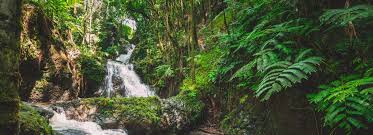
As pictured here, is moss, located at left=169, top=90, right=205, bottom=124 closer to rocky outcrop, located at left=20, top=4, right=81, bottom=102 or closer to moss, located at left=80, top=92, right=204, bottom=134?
moss, located at left=80, top=92, right=204, bottom=134

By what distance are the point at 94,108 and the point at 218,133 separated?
313cm

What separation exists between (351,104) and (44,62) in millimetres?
9871

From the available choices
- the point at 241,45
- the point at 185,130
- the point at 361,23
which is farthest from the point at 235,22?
the point at 185,130

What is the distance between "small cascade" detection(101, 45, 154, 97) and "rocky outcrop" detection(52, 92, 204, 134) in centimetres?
579

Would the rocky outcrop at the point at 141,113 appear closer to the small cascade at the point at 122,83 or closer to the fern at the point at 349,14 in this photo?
the fern at the point at 349,14

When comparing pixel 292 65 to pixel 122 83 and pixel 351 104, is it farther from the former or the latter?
pixel 122 83

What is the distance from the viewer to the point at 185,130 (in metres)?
7.54

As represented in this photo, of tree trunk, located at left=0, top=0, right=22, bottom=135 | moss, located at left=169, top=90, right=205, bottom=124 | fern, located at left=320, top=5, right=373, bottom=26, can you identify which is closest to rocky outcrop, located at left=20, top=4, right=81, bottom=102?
moss, located at left=169, top=90, right=205, bottom=124

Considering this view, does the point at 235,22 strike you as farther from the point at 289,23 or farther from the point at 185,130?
the point at 185,130

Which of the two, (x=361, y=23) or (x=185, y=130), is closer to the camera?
(x=361, y=23)

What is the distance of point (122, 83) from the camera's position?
14.2m

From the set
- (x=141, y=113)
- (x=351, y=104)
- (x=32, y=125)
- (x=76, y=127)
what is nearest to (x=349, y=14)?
(x=351, y=104)

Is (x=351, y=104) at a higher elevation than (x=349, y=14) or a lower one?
lower

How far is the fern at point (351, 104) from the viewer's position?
233 centimetres
